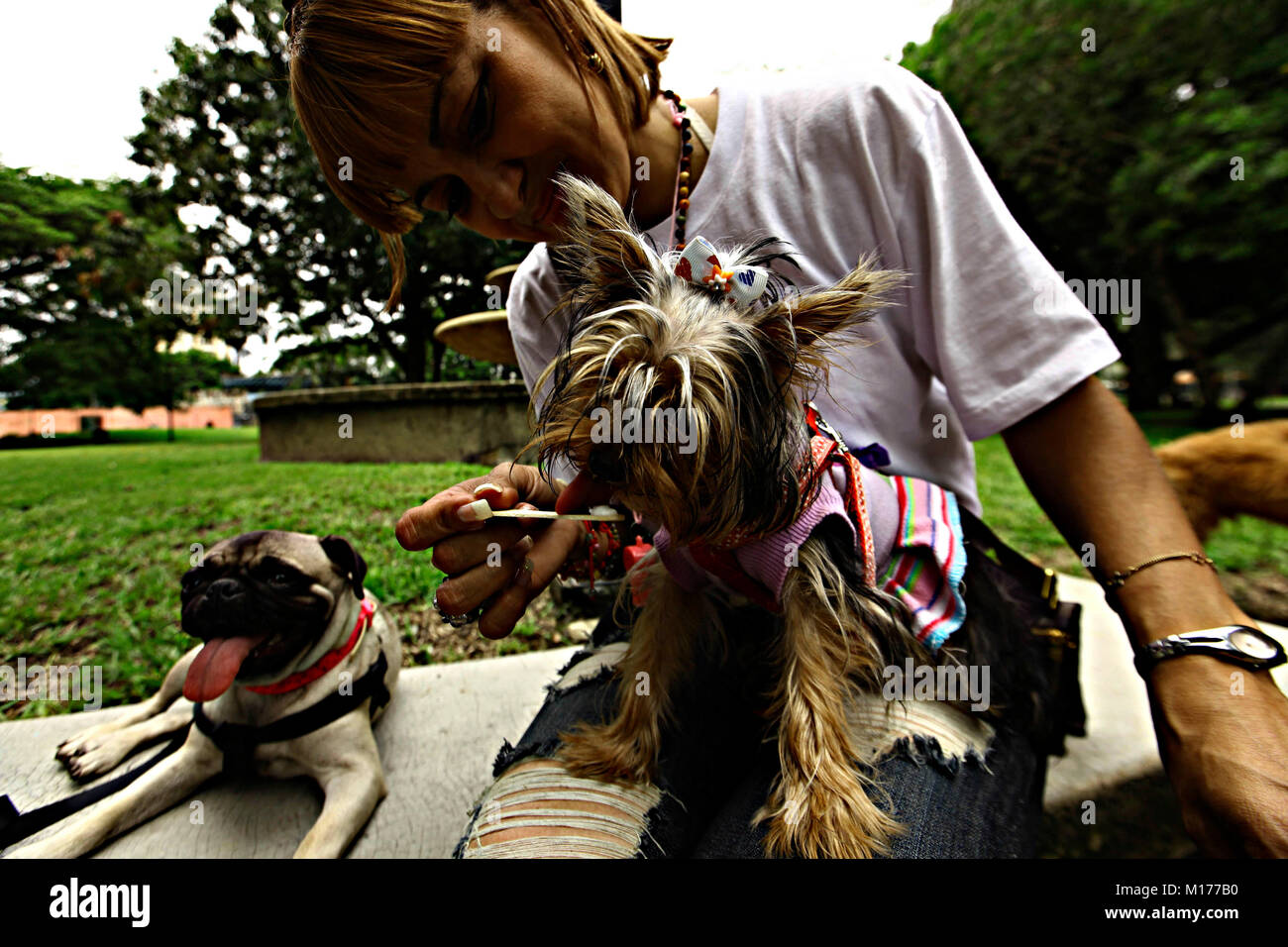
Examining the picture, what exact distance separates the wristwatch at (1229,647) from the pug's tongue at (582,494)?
3.88ft

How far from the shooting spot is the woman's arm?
106cm

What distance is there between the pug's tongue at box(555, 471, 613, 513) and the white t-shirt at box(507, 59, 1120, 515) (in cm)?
18

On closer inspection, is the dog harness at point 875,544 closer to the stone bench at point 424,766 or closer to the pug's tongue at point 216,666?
the stone bench at point 424,766

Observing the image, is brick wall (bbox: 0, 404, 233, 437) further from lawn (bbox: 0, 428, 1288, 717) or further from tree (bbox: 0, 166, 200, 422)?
lawn (bbox: 0, 428, 1288, 717)

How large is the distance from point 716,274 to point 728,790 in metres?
1.41

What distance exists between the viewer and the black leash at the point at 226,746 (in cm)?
163

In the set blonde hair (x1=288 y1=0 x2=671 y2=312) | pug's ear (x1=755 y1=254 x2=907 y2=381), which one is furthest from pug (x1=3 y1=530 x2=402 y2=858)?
pug's ear (x1=755 y1=254 x2=907 y2=381)

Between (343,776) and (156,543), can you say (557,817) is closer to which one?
(343,776)

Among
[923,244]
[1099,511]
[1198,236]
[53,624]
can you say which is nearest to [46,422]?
[53,624]

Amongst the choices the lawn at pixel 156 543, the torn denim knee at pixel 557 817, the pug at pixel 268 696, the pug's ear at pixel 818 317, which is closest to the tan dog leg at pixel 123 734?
the pug at pixel 268 696

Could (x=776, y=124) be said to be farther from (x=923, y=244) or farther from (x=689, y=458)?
(x=689, y=458)

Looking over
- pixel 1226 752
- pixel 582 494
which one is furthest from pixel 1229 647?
pixel 582 494

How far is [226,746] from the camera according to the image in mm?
1892
